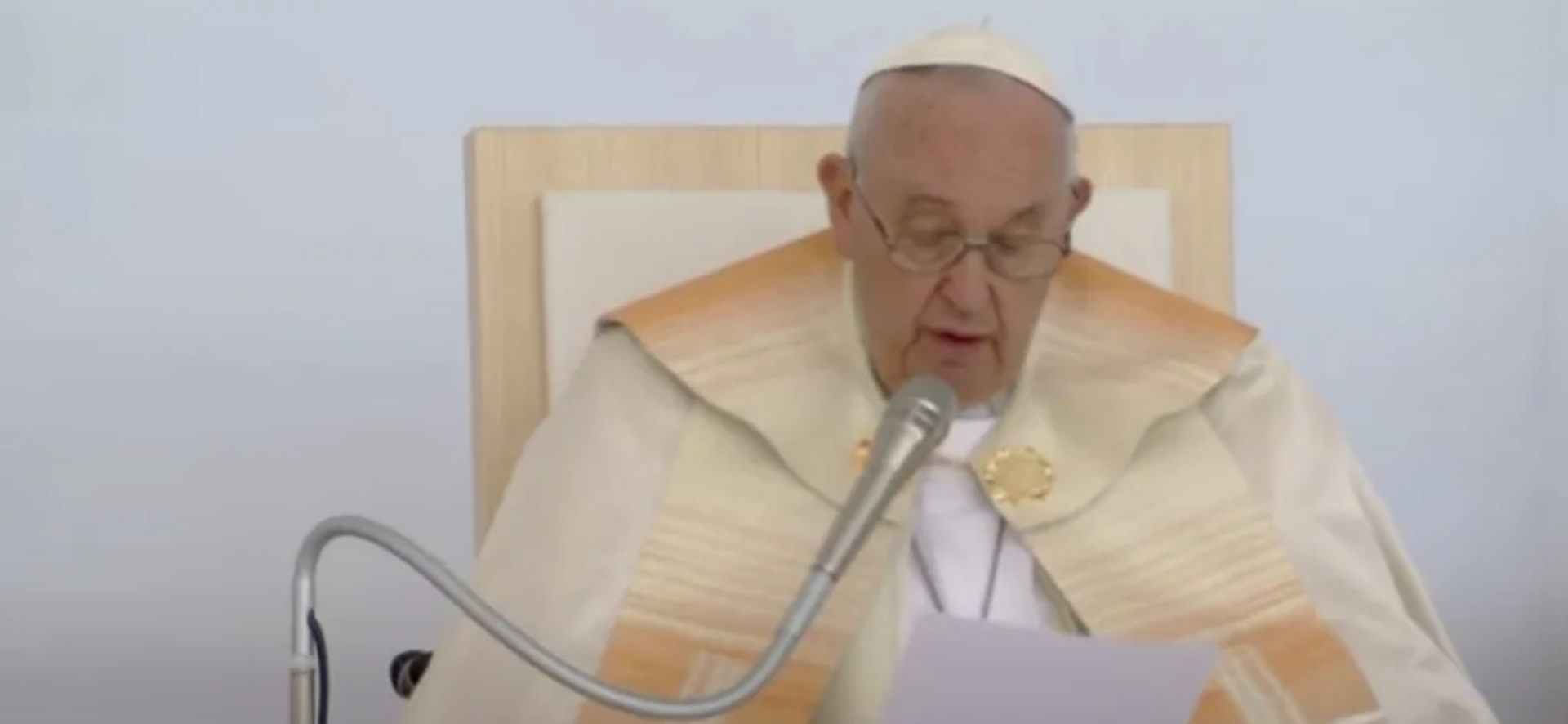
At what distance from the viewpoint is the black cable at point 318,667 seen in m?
1.16

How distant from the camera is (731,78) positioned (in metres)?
2.84

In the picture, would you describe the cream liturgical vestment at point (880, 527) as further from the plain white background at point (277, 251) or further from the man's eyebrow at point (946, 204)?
the plain white background at point (277, 251)

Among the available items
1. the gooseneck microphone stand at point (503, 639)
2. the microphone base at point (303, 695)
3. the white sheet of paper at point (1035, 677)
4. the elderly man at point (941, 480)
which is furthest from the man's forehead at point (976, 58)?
the microphone base at point (303, 695)

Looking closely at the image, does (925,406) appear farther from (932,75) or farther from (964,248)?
(932,75)

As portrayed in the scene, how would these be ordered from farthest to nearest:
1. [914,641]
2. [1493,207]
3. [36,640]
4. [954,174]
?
[1493,207], [36,640], [954,174], [914,641]

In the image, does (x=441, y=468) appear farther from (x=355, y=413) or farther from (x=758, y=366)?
(x=758, y=366)

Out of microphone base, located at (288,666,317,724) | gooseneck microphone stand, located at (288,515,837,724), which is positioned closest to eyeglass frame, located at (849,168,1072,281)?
gooseneck microphone stand, located at (288,515,837,724)

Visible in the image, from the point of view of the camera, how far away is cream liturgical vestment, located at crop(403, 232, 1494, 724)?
185cm

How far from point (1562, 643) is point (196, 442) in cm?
212

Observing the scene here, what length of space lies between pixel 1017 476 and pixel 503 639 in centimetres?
99

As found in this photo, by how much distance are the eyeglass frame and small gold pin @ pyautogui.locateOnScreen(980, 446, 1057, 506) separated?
0.68 feet

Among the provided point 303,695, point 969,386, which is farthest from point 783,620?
point 969,386

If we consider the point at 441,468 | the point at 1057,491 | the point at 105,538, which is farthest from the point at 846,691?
the point at 105,538

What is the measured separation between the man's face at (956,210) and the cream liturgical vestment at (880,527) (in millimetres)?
117
